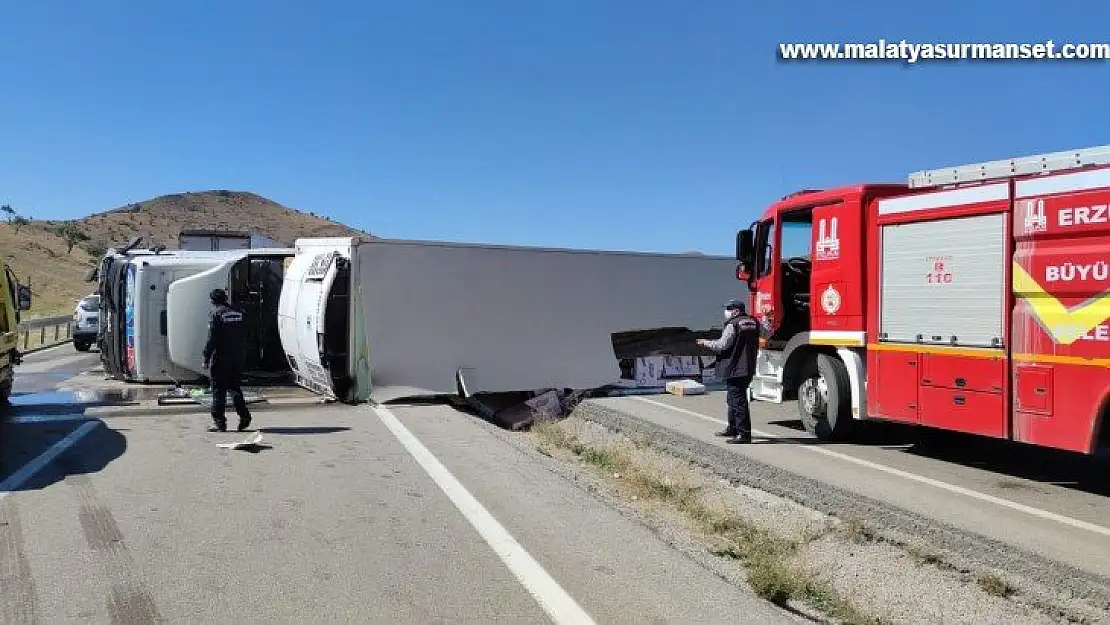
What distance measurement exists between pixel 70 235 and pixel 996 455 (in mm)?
79120

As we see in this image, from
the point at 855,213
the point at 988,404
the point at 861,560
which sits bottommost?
the point at 861,560

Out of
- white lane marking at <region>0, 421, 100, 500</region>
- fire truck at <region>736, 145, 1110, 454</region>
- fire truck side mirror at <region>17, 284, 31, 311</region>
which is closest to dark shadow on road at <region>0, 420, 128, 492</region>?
white lane marking at <region>0, 421, 100, 500</region>

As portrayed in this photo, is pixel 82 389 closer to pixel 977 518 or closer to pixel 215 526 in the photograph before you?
pixel 215 526

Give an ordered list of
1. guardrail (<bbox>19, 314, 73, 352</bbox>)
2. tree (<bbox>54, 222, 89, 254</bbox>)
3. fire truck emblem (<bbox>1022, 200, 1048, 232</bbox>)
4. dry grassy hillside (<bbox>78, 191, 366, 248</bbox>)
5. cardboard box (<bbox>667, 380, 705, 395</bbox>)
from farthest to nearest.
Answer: dry grassy hillside (<bbox>78, 191, 366, 248</bbox>)
tree (<bbox>54, 222, 89, 254</bbox>)
guardrail (<bbox>19, 314, 73, 352</bbox>)
cardboard box (<bbox>667, 380, 705, 395</bbox>)
fire truck emblem (<bbox>1022, 200, 1048, 232</bbox>)

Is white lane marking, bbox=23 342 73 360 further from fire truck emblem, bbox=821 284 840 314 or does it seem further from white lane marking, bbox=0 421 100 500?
fire truck emblem, bbox=821 284 840 314

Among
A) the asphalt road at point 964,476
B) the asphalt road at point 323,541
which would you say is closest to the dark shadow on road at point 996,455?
the asphalt road at point 964,476

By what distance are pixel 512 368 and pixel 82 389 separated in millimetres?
7165

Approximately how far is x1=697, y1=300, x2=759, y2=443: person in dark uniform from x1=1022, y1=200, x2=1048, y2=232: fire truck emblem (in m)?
3.48

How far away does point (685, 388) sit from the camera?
15422 mm

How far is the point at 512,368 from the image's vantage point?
46.6 feet

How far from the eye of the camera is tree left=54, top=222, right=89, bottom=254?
71000 mm

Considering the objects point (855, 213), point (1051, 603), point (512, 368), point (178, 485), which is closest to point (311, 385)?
point (512, 368)

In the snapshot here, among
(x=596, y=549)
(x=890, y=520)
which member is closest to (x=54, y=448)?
(x=596, y=549)

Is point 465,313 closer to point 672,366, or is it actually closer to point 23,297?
point 672,366
